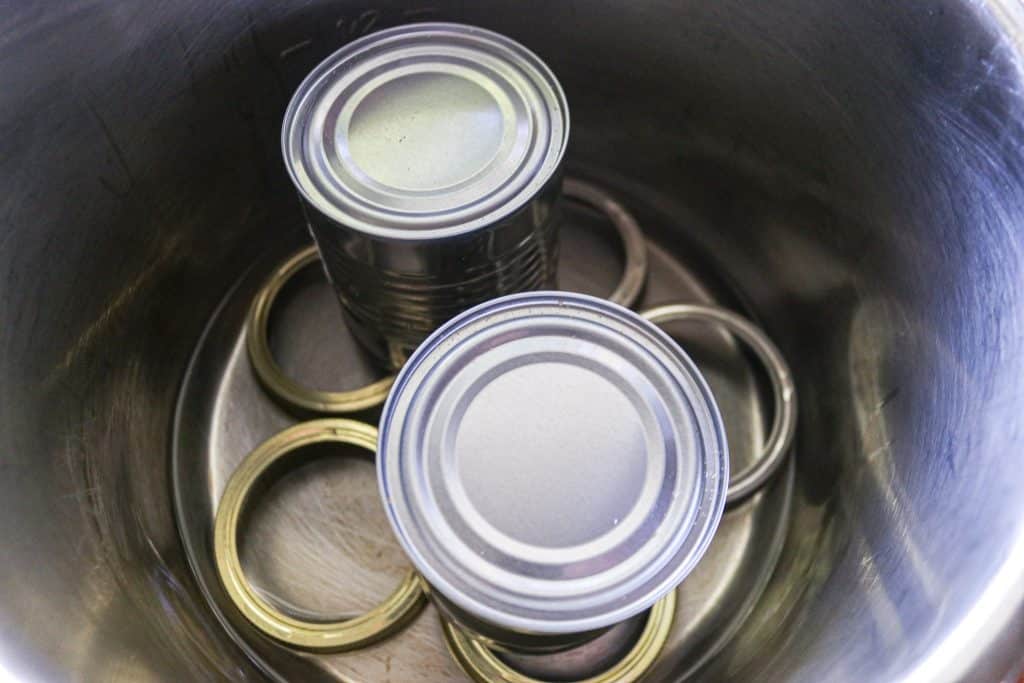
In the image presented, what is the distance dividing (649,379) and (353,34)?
0.54 metres

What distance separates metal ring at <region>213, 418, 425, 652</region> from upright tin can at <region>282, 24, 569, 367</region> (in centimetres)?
15

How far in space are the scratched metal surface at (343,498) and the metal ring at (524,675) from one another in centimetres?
2

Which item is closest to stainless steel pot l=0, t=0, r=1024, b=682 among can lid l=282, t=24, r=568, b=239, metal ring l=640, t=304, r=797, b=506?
metal ring l=640, t=304, r=797, b=506

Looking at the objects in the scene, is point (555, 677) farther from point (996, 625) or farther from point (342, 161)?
point (342, 161)

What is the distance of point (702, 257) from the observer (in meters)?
1.06

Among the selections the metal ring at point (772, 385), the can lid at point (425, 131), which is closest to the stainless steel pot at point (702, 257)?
the metal ring at point (772, 385)

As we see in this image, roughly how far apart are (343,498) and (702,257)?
0.53 meters

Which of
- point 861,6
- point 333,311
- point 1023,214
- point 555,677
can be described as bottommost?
point 555,677

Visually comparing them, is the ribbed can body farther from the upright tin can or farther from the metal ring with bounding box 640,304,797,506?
the metal ring with bounding box 640,304,797,506

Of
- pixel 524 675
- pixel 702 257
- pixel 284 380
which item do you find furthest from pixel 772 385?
pixel 284 380

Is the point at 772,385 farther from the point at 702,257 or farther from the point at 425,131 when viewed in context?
the point at 425,131

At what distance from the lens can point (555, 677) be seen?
805 mm

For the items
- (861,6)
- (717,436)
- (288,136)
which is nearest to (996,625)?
(717,436)

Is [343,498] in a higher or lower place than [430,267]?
lower
